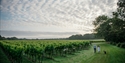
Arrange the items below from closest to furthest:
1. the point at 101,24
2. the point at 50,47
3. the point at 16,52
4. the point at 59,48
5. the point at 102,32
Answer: the point at 16,52, the point at 50,47, the point at 59,48, the point at 102,32, the point at 101,24

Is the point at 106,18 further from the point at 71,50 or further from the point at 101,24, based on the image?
the point at 71,50

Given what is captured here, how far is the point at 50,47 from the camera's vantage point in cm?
2108

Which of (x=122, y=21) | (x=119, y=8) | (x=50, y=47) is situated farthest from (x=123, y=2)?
(x=50, y=47)

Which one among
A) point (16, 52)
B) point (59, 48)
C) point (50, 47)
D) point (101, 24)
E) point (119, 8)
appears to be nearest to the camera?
point (16, 52)

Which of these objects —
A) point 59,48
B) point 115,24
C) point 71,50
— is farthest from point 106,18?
point 59,48

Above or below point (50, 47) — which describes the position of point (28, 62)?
below

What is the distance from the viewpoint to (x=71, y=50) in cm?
2823

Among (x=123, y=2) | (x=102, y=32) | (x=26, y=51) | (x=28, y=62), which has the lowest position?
(x=28, y=62)

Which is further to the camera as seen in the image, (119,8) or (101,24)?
(101,24)

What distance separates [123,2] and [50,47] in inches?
674

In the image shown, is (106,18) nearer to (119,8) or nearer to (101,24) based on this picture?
(101,24)

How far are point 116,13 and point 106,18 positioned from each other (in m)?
42.5

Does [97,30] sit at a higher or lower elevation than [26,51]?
higher

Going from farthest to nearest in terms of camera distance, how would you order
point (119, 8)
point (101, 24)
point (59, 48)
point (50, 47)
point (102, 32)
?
point (101, 24), point (102, 32), point (119, 8), point (59, 48), point (50, 47)
